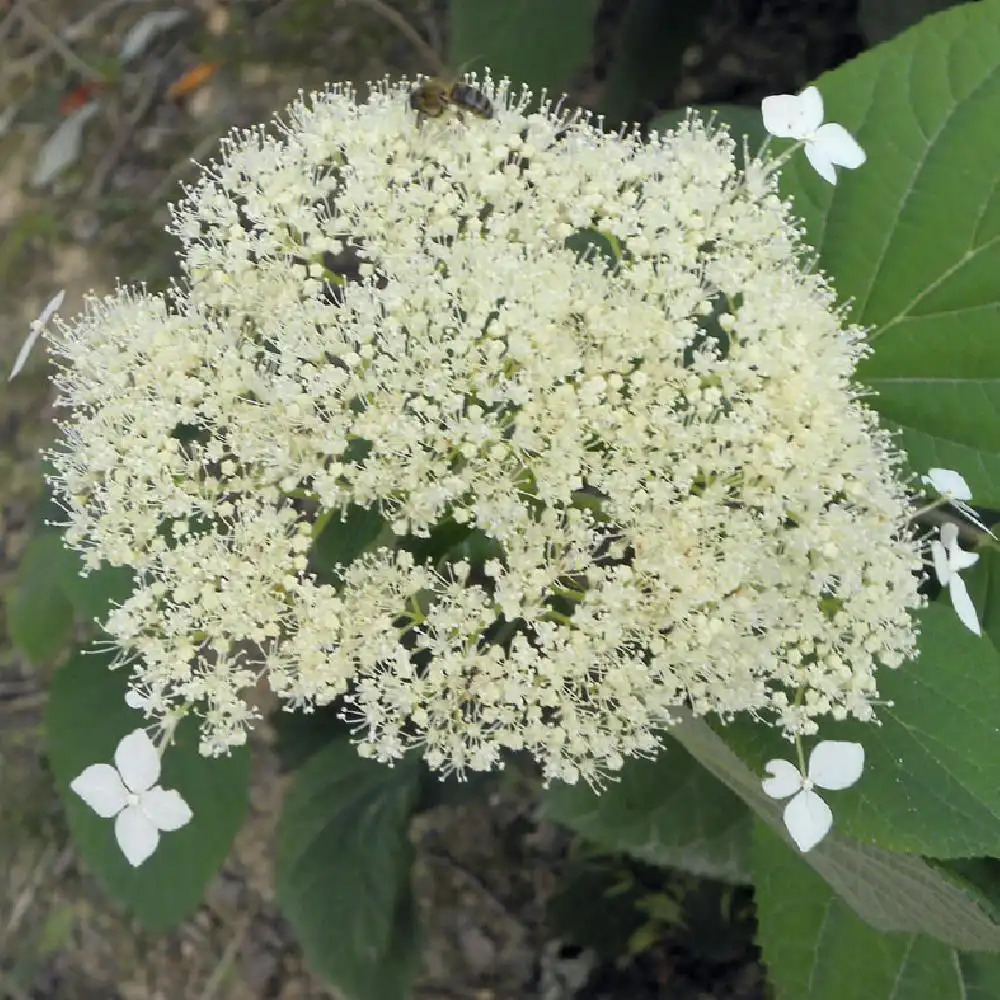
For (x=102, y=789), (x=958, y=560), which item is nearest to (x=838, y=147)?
(x=958, y=560)

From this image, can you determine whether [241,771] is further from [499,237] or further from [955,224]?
[955,224]

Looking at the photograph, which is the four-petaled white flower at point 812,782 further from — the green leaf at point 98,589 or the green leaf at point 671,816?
the green leaf at point 98,589

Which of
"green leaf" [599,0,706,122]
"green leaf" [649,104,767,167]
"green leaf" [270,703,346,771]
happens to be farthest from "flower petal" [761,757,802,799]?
"green leaf" [599,0,706,122]

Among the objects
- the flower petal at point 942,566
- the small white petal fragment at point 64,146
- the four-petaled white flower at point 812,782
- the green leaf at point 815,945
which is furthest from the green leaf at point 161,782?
the small white petal fragment at point 64,146

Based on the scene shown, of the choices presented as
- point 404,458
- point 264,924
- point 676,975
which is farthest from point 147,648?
point 264,924

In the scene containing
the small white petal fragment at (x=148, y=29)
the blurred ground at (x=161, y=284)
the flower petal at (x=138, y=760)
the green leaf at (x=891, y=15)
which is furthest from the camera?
the small white petal fragment at (x=148, y=29)
